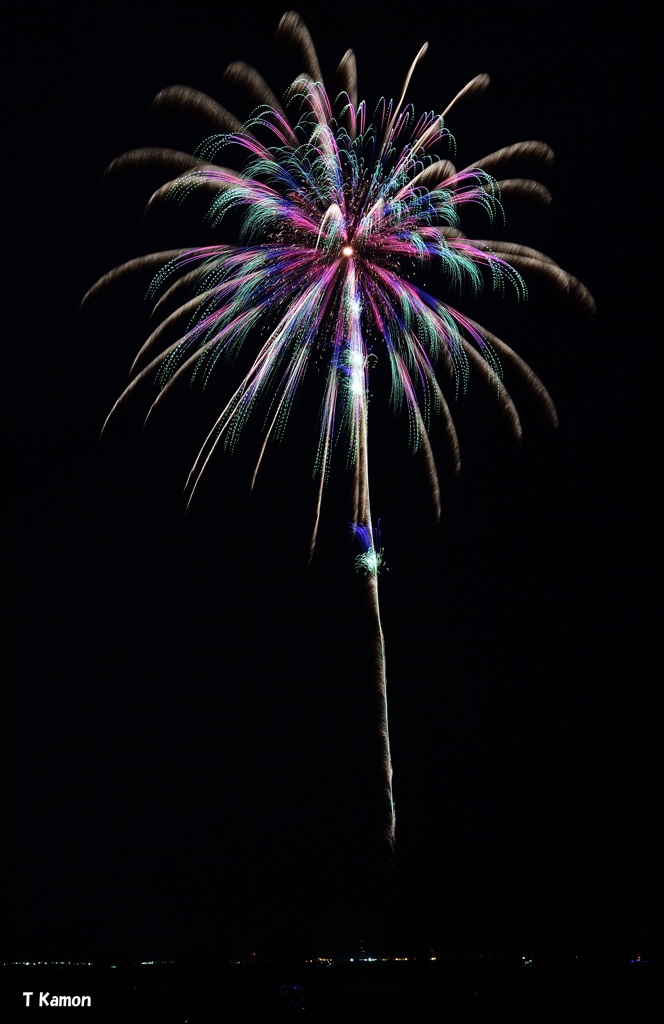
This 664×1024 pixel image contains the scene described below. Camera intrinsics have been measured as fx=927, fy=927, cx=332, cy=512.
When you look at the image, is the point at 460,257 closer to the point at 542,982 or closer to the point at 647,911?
the point at 542,982

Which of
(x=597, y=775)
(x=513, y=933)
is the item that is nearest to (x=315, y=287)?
(x=597, y=775)

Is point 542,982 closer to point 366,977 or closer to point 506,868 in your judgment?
point 366,977

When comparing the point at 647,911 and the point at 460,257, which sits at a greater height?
the point at 460,257

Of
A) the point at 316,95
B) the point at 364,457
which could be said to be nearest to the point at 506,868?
the point at 364,457

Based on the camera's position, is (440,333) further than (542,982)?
Yes

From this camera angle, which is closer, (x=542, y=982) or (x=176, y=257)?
(x=542, y=982)

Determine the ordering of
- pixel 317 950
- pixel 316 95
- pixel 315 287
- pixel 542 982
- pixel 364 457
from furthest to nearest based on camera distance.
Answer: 1. pixel 317 950
2. pixel 364 457
3. pixel 315 287
4. pixel 316 95
5. pixel 542 982

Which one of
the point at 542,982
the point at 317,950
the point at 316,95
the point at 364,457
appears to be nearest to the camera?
the point at 542,982

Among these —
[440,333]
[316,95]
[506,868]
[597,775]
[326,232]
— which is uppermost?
[316,95]

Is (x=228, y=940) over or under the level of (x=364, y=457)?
under
